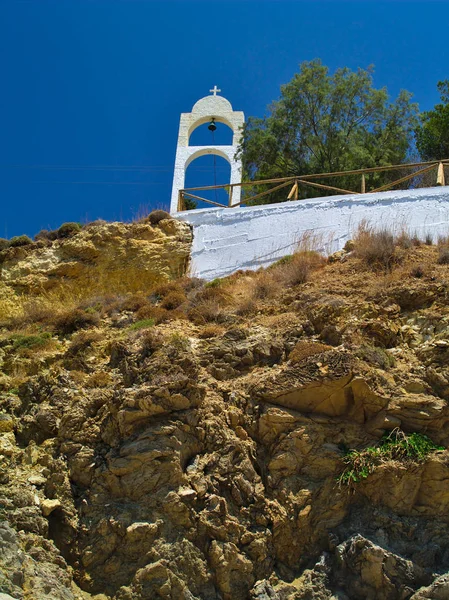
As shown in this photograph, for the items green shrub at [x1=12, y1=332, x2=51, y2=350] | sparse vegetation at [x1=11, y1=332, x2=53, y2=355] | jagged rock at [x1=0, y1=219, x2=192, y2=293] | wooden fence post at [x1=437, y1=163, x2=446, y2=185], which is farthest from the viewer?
jagged rock at [x1=0, y1=219, x2=192, y2=293]

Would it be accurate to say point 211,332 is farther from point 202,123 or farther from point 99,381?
point 202,123

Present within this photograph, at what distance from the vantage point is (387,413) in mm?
9703

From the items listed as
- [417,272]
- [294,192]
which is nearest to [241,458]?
[417,272]

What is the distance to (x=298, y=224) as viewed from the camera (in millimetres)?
16000

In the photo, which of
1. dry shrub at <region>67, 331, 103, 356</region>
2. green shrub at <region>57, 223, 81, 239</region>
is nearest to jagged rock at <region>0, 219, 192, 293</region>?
green shrub at <region>57, 223, 81, 239</region>

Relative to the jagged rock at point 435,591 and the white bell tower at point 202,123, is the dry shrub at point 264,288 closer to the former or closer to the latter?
the jagged rock at point 435,591

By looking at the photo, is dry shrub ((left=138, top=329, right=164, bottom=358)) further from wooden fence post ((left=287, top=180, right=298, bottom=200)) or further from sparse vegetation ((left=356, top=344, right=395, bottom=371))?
wooden fence post ((left=287, top=180, right=298, bottom=200))

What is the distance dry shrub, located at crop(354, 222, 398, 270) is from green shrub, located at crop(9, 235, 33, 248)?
7144mm

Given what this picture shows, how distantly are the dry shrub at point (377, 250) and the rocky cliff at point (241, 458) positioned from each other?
105 centimetres

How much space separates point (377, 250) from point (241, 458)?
5016 millimetres

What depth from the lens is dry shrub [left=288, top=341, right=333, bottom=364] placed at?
10.4m

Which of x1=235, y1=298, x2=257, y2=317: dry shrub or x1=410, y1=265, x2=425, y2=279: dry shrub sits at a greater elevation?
x1=410, y1=265, x2=425, y2=279: dry shrub

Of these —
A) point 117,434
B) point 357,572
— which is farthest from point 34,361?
point 357,572

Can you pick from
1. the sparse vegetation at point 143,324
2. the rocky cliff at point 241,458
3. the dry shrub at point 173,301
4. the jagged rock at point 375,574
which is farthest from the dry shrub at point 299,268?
the jagged rock at point 375,574
